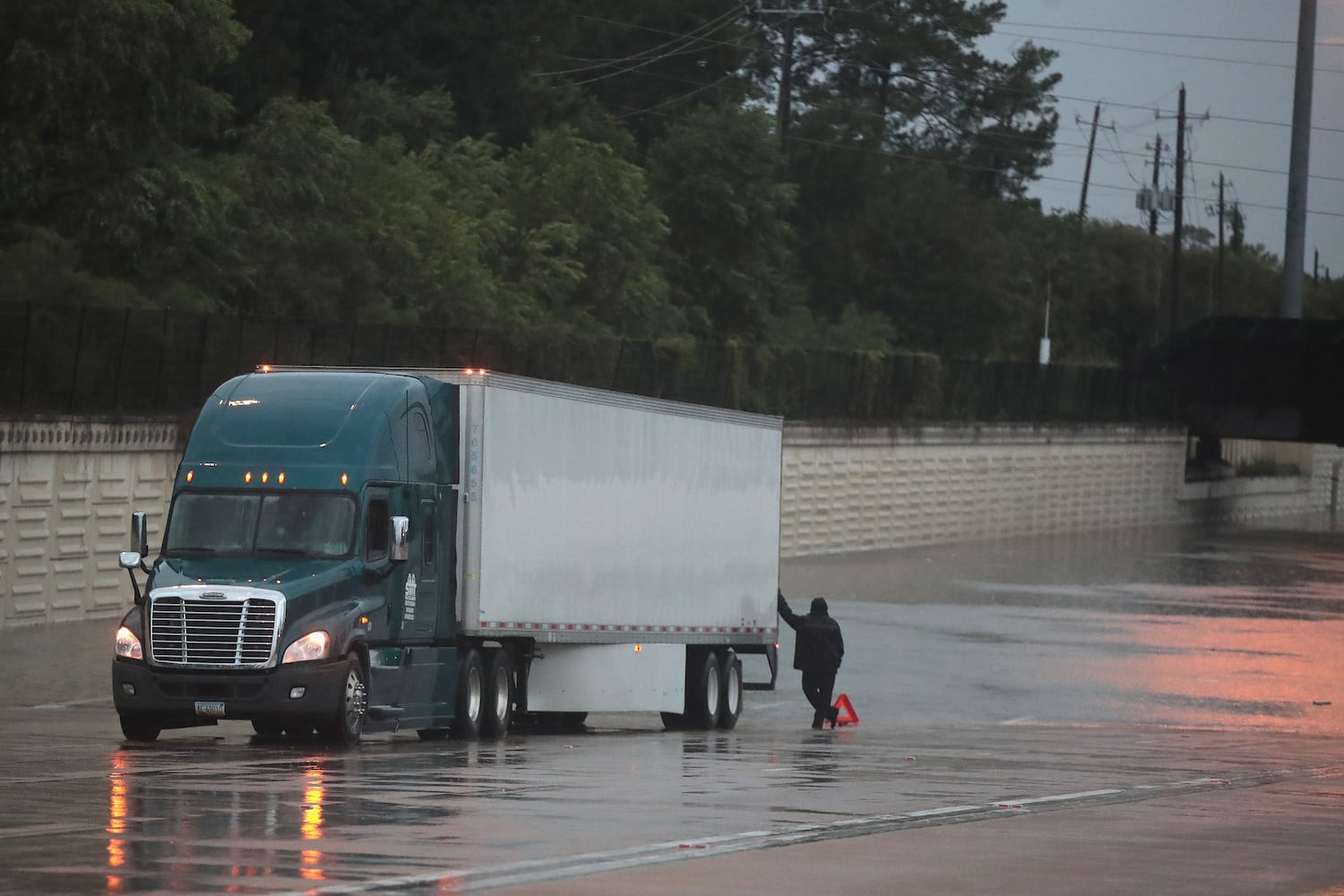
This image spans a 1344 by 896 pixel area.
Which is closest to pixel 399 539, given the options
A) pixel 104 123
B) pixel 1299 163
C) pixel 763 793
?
pixel 763 793

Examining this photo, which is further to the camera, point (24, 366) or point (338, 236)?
point (338, 236)

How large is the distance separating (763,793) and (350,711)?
5100 millimetres

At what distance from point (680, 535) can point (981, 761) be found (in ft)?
Result: 22.9

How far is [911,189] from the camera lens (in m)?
101

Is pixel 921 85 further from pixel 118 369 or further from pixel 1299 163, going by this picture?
pixel 118 369

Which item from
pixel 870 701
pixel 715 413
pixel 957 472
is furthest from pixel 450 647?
pixel 957 472

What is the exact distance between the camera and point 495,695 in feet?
77.4

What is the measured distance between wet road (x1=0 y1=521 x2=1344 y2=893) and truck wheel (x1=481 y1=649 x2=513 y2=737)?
33.8 inches

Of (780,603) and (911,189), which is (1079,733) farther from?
(911,189)

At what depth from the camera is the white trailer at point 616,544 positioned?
23047 millimetres

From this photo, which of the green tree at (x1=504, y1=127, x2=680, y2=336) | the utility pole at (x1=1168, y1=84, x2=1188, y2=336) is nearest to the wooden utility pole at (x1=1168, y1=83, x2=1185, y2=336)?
the utility pole at (x1=1168, y1=84, x2=1188, y2=336)

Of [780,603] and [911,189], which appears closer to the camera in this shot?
[780,603]

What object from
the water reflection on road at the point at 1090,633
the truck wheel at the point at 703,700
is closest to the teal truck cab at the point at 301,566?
the truck wheel at the point at 703,700

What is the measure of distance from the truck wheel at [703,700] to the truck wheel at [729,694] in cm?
14
